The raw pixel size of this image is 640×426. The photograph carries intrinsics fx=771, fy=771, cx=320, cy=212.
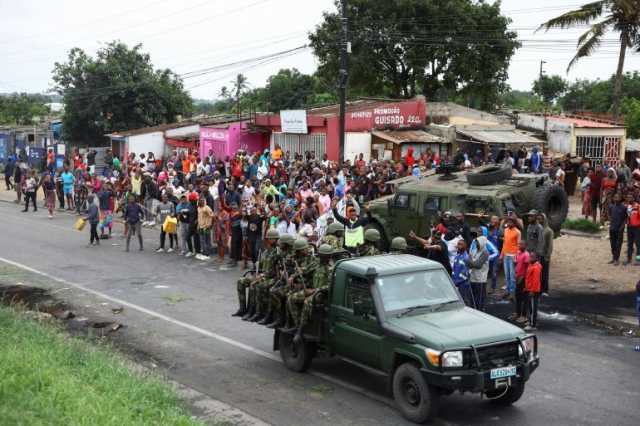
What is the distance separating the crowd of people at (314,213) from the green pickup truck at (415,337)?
112 centimetres

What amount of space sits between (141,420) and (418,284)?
3798 millimetres

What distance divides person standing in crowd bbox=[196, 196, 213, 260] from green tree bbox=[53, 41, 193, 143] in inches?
1134

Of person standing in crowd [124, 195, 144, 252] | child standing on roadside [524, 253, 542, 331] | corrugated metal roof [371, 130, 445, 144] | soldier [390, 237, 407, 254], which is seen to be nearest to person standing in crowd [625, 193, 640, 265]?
child standing on roadside [524, 253, 542, 331]

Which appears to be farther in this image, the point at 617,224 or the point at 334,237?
the point at 617,224

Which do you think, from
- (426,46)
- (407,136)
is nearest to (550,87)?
(426,46)

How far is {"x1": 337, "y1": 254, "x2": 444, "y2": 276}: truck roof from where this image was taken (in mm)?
9508

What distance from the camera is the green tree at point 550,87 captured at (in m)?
83.4

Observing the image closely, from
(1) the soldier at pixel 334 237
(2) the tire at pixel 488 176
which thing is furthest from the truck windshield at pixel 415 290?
(2) the tire at pixel 488 176

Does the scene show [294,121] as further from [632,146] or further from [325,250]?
[325,250]

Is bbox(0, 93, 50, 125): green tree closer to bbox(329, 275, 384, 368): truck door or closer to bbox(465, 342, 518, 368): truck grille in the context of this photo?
bbox(329, 275, 384, 368): truck door

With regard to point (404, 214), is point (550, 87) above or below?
above

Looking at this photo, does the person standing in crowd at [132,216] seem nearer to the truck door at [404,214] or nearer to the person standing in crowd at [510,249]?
the truck door at [404,214]

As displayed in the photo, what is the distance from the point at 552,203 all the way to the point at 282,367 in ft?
29.9

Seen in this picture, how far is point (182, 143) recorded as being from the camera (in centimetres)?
3984
